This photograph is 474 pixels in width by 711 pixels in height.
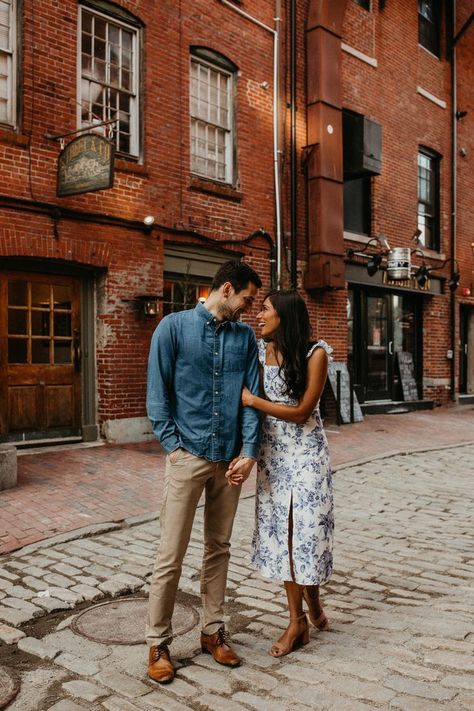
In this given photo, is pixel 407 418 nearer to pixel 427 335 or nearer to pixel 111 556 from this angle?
pixel 427 335

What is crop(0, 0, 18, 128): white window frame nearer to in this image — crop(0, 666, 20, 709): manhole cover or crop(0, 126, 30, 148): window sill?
crop(0, 126, 30, 148): window sill

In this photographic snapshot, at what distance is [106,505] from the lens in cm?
625

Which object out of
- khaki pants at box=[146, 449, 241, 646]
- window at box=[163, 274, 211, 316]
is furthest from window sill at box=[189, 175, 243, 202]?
khaki pants at box=[146, 449, 241, 646]

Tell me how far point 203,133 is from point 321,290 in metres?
3.70

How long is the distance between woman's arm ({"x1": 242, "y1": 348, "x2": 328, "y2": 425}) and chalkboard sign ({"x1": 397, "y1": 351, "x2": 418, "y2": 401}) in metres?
12.5

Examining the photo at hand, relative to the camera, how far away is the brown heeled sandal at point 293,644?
3254 millimetres

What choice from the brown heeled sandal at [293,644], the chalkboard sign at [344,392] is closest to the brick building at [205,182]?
the chalkboard sign at [344,392]

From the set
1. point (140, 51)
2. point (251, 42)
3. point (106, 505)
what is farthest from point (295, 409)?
point (251, 42)

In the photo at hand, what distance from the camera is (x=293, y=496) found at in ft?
10.8

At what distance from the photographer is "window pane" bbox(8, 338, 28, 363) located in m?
8.62

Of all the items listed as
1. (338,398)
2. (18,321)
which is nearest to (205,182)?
(18,321)

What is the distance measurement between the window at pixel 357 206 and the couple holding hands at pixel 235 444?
1148cm

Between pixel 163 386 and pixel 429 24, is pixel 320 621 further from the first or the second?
pixel 429 24

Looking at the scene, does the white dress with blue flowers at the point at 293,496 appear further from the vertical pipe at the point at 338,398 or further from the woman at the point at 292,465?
the vertical pipe at the point at 338,398
